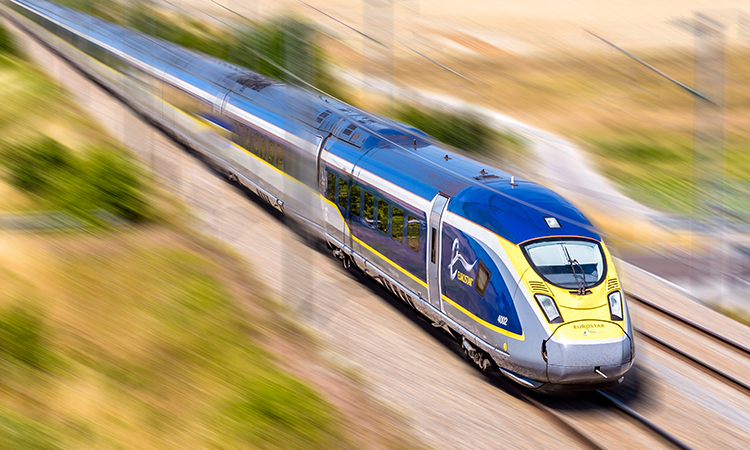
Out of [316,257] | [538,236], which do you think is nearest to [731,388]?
[538,236]

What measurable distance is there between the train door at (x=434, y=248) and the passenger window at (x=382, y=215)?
125 centimetres

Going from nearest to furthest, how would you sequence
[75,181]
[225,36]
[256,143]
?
[75,181] < [256,143] < [225,36]

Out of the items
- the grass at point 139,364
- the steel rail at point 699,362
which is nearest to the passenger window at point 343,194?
the grass at point 139,364

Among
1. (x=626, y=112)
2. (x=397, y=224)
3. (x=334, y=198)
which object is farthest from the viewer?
(x=334, y=198)

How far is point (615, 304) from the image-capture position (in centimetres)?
871

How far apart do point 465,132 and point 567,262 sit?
970cm

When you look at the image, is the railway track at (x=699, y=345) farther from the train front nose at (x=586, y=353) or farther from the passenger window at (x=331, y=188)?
the passenger window at (x=331, y=188)

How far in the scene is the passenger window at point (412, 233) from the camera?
10.5 meters

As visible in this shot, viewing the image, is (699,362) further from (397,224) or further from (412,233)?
(397,224)

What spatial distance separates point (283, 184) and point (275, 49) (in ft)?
41.5

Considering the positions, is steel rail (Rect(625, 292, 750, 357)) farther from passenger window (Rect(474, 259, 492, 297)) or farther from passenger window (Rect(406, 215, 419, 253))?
passenger window (Rect(474, 259, 492, 297))

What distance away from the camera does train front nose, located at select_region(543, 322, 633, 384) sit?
327 inches

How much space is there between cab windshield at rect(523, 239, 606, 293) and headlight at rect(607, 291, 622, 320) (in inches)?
10.0

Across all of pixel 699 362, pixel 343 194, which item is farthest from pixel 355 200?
pixel 699 362
